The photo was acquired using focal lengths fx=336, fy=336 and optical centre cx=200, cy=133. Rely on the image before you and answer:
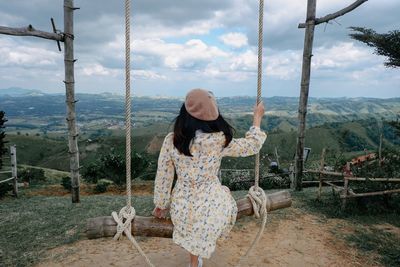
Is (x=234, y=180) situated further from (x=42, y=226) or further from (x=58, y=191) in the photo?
(x=42, y=226)

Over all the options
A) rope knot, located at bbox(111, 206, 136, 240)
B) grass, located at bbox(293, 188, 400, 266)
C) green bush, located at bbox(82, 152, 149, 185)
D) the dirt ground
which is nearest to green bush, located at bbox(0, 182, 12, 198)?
green bush, located at bbox(82, 152, 149, 185)

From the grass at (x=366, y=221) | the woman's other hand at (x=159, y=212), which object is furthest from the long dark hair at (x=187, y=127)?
the grass at (x=366, y=221)

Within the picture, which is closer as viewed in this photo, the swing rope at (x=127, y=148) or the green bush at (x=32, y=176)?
the swing rope at (x=127, y=148)

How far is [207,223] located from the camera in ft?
8.93

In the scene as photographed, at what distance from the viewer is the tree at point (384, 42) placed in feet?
24.4

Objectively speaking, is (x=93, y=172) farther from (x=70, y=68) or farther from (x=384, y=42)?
(x=384, y=42)

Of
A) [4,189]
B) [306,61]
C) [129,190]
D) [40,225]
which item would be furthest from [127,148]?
[4,189]

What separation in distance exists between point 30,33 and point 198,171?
17.4 ft

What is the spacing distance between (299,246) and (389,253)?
1.34m

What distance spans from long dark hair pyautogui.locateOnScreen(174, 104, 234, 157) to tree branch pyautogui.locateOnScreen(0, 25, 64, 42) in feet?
16.0

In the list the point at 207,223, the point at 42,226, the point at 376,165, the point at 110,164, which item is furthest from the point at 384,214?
the point at 110,164

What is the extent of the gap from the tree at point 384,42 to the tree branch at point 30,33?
648 cm

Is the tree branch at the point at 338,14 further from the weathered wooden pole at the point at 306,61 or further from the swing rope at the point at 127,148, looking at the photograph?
the swing rope at the point at 127,148

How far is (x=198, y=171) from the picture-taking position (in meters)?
2.69
